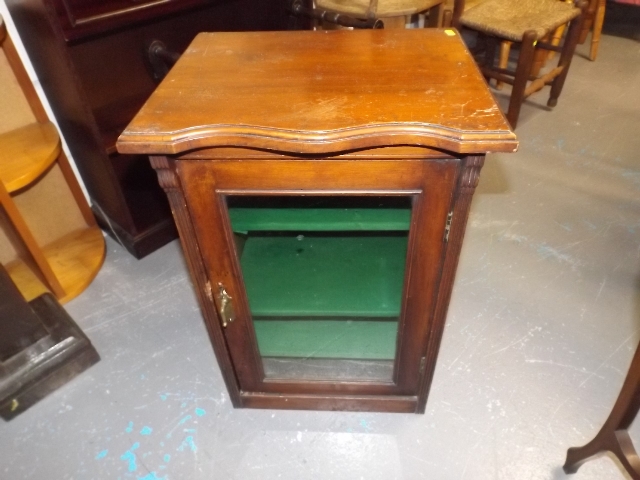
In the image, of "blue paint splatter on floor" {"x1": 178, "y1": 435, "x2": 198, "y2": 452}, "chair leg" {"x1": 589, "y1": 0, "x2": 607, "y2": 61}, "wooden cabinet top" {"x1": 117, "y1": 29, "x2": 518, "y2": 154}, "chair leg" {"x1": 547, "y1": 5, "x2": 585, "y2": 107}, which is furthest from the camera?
"chair leg" {"x1": 589, "y1": 0, "x2": 607, "y2": 61}

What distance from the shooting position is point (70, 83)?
115 centimetres

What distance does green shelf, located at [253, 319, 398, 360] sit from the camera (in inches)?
40.3

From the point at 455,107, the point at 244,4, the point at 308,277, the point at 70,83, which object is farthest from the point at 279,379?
→ the point at 244,4

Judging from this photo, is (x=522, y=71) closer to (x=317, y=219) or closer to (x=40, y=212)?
(x=317, y=219)

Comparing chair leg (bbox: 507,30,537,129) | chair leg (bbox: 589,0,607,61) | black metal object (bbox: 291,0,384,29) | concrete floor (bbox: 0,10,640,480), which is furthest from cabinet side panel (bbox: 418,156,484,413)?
chair leg (bbox: 589,0,607,61)

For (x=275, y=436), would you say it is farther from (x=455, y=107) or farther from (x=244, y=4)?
(x=244, y=4)

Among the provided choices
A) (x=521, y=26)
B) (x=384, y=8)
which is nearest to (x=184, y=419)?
(x=384, y=8)

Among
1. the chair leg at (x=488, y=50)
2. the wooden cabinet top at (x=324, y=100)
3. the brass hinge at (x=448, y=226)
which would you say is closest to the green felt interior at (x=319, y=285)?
the brass hinge at (x=448, y=226)

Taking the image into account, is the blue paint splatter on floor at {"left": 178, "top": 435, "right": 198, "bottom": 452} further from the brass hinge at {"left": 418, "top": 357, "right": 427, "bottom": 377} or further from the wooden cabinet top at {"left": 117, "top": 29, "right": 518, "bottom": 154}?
the wooden cabinet top at {"left": 117, "top": 29, "right": 518, "bottom": 154}

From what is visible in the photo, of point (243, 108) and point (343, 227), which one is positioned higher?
point (243, 108)

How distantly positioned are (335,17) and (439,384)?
0.98 m

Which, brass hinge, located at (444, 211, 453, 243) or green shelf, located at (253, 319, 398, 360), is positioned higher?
brass hinge, located at (444, 211, 453, 243)

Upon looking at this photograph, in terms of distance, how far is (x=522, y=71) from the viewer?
1.86 meters

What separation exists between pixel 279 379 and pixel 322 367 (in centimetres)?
10
